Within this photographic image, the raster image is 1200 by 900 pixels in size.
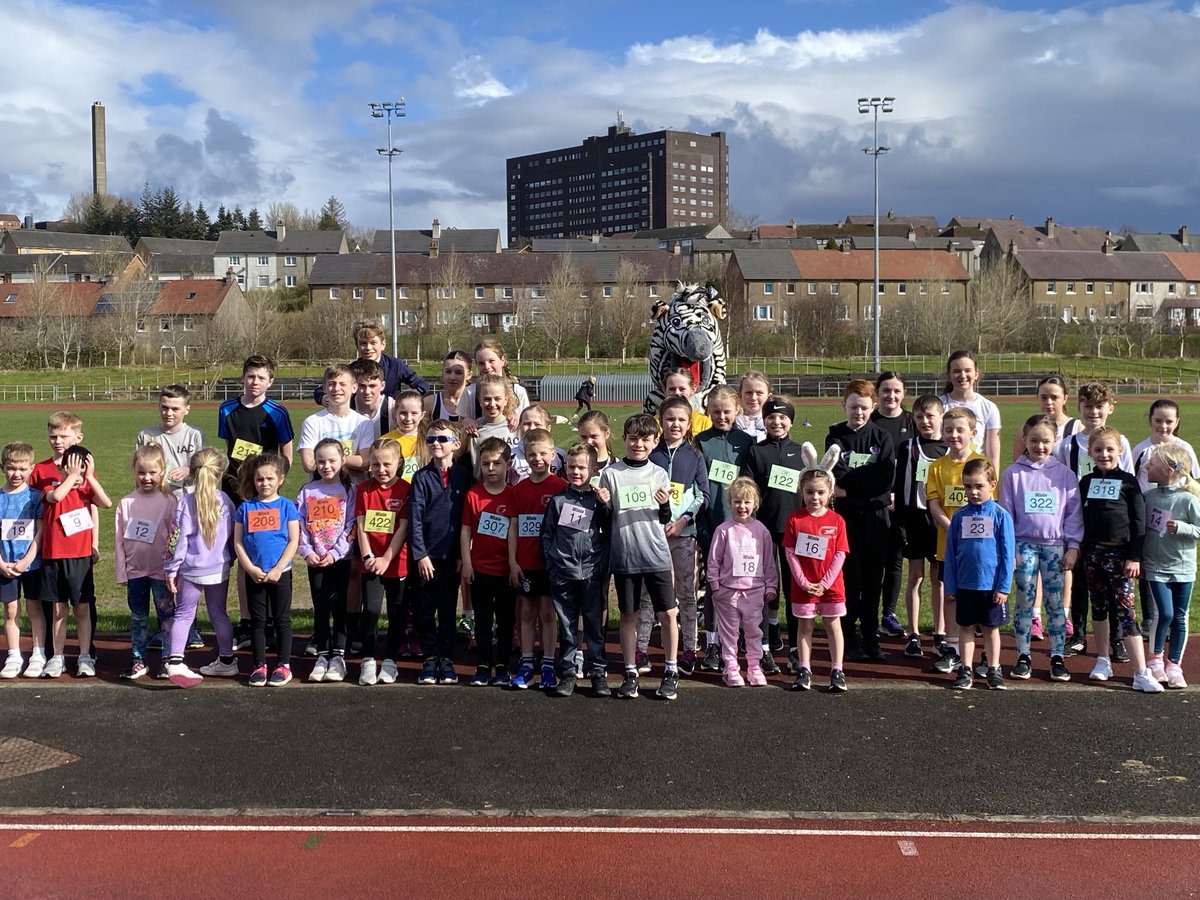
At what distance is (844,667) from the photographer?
6.74 m

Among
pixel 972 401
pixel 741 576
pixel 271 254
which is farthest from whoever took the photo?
pixel 271 254

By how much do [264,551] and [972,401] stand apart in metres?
4.83

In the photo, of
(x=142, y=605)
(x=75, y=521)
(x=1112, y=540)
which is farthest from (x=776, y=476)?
(x=75, y=521)

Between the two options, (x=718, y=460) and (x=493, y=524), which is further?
(x=718, y=460)

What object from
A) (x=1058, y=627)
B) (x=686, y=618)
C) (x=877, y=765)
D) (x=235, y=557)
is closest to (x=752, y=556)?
(x=686, y=618)

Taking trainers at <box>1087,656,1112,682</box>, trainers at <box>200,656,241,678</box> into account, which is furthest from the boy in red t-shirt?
trainers at <box>1087,656,1112,682</box>

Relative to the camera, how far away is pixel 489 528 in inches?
249

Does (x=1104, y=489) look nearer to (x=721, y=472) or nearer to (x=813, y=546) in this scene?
(x=813, y=546)

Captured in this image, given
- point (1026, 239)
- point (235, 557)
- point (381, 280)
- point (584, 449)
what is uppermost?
point (1026, 239)

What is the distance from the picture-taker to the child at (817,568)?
245 inches

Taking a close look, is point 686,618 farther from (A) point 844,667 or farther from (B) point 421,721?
(B) point 421,721

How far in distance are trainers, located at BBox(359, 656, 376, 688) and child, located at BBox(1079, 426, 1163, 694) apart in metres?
4.18

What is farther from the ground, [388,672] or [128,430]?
[128,430]

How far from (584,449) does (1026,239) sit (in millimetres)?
87924
